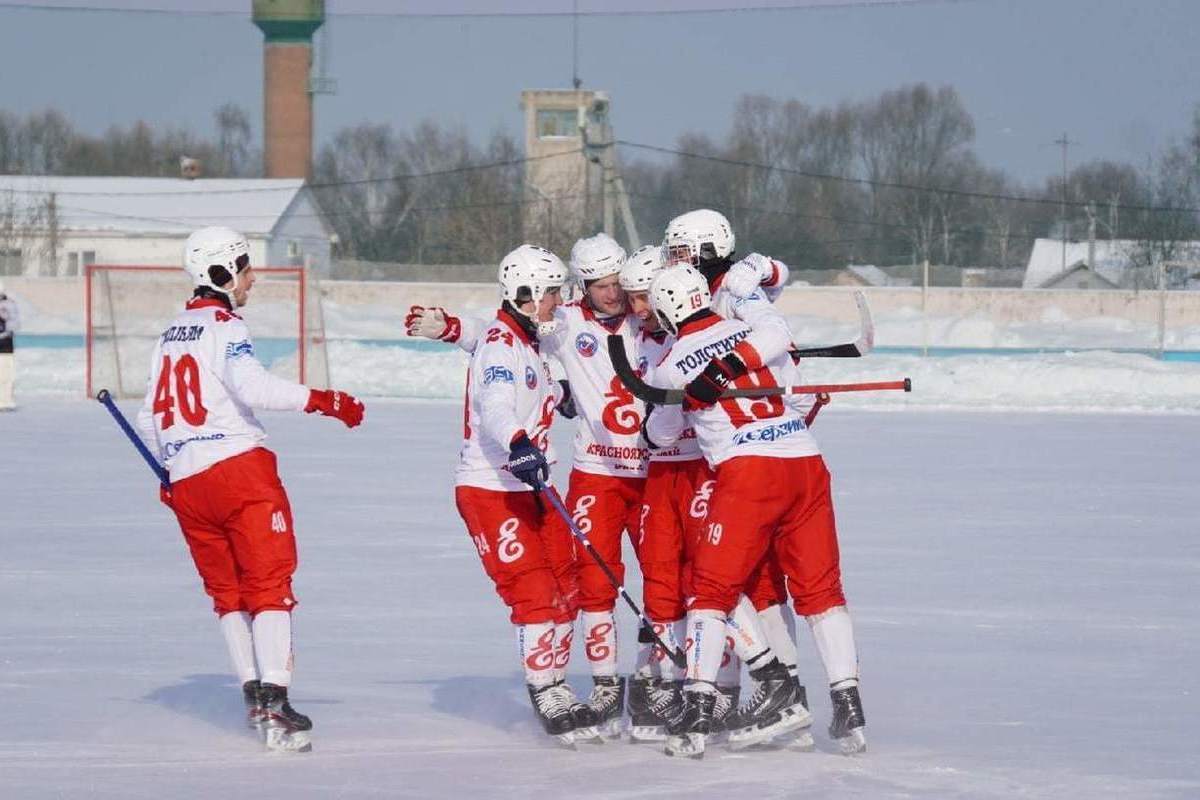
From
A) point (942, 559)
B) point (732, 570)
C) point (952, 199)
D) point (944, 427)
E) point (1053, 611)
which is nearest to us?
point (732, 570)

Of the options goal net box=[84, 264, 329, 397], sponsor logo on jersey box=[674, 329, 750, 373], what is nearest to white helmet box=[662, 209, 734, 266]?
sponsor logo on jersey box=[674, 329, 750, 373]

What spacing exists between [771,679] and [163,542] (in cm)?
485

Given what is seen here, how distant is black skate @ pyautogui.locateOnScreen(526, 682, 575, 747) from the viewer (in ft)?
17.1

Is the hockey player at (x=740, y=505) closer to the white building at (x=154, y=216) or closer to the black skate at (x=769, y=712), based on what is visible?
the black skate at (x=769, y=712)

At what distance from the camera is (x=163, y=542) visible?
929 centimetres

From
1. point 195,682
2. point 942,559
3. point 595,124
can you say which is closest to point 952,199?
point 595,124

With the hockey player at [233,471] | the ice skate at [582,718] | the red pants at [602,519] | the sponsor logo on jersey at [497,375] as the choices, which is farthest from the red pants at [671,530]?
the hockey player at [233,471]

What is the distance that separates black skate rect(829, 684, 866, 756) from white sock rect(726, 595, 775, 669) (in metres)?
0.31

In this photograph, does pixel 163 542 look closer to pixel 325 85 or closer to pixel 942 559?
pixel 942 559

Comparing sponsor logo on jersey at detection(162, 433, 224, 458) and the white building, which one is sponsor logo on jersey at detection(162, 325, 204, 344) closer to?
sponsor logo on jersey at detection(162, 433, 224, 458)

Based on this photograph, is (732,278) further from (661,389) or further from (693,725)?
(693,725)

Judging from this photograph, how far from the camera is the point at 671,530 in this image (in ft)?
17.7

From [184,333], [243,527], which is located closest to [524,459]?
[243,527]

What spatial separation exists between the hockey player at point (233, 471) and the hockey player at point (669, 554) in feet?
3.00
